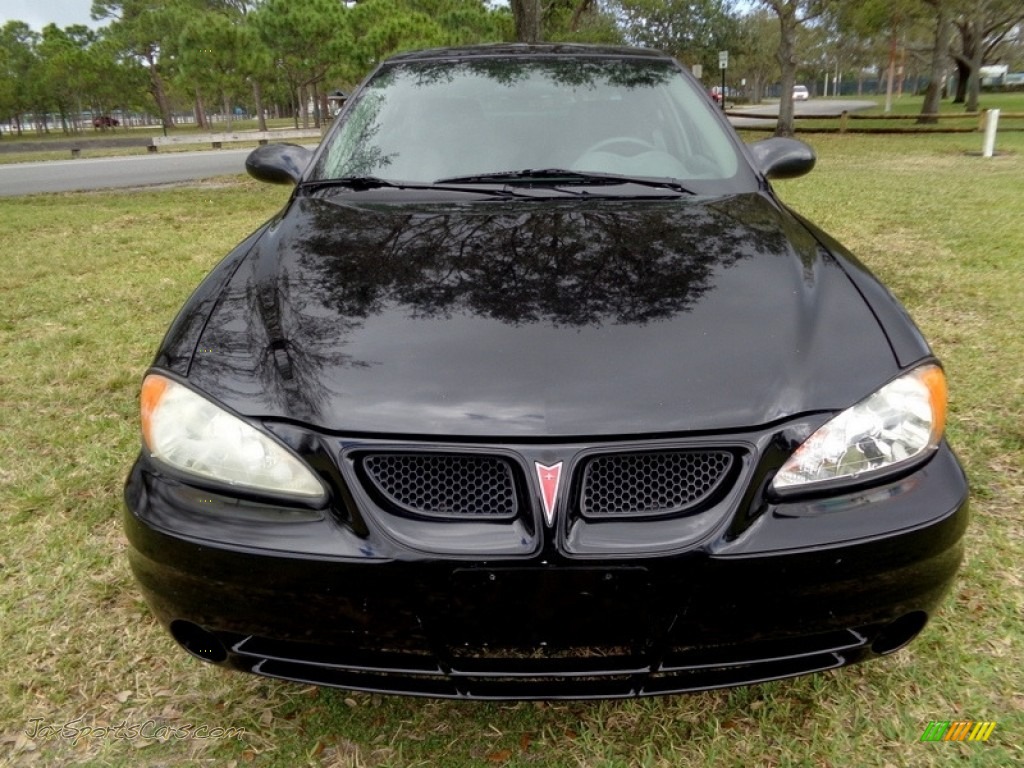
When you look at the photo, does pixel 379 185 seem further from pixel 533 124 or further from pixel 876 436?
pixel 876 436

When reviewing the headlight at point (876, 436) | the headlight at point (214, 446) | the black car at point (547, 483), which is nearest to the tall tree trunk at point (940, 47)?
the headlight at point (876, 436)

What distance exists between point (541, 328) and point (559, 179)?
0.98 meters

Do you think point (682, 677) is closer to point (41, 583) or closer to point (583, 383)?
point (583, 383)

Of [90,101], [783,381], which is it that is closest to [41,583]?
[783,381]

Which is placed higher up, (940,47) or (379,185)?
(940,47)

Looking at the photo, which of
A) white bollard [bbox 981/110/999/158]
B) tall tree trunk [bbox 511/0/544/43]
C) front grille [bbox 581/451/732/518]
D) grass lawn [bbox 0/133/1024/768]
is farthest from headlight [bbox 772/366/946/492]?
white bollard [bbox 981/110/999/158]

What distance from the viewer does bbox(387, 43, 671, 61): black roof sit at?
3.13 meters

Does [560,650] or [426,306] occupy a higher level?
[426,306]

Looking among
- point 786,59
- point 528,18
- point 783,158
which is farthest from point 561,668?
point 786,59

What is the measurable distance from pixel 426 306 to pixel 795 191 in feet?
34.1

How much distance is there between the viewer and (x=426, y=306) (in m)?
1.75

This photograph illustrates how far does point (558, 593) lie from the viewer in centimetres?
140

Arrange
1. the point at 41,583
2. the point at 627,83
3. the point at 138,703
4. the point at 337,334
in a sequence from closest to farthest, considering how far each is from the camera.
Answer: the point at 337,334 < the point at 138,703 < the point at 41,583 < the point at 627,83

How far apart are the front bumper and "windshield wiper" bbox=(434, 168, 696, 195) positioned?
49.5 inches
